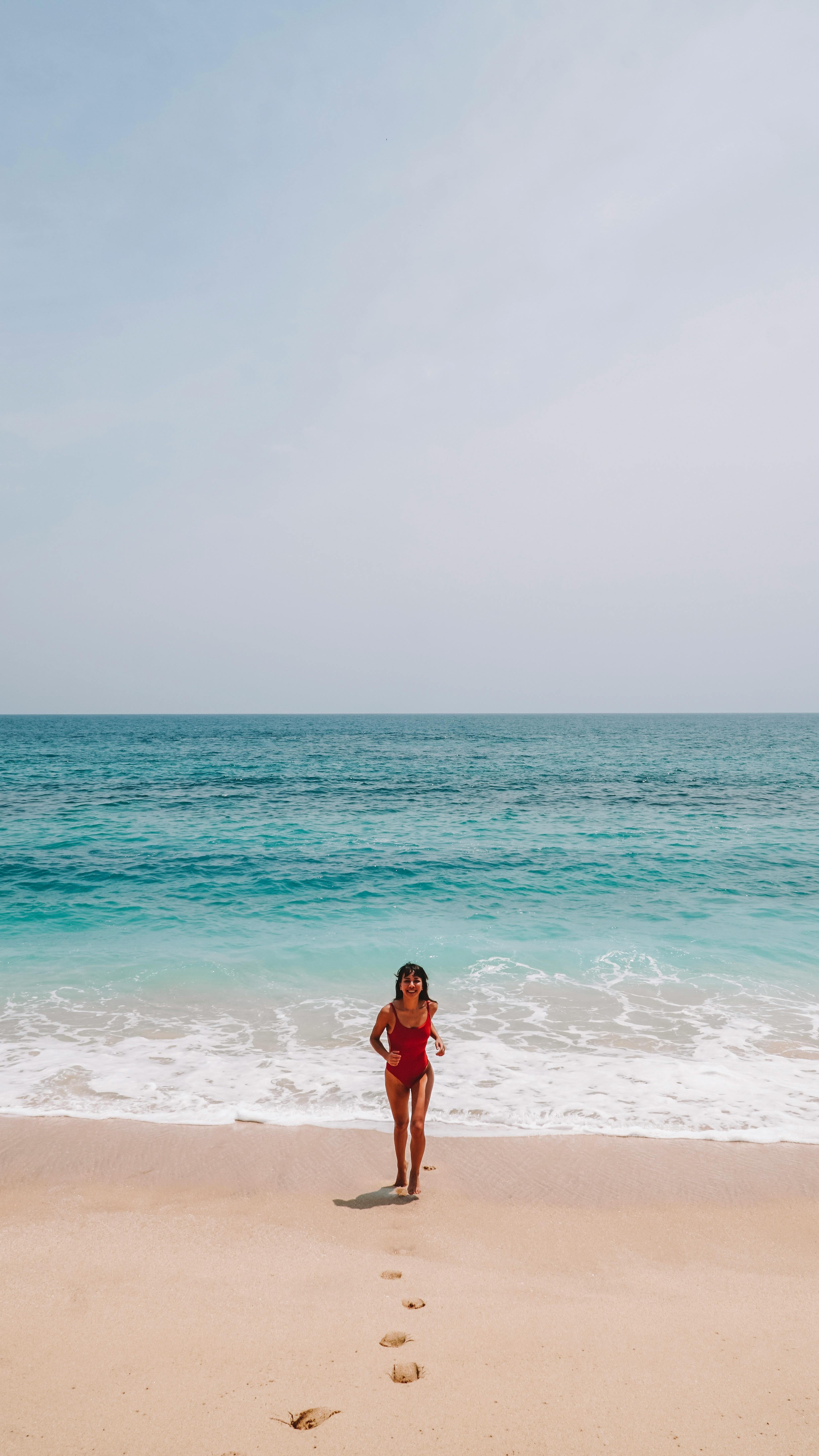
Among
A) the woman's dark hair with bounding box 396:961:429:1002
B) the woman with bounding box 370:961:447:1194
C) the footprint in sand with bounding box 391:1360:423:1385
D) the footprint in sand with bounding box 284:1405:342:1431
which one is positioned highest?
the woman's dark hair with bounding box 396:961:429:1002

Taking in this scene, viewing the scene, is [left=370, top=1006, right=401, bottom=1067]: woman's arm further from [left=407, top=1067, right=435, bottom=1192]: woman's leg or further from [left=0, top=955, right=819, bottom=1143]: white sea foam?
[left=0, top=955, right=819, bottom=1143]: white sea foam

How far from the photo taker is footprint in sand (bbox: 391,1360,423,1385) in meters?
3.75

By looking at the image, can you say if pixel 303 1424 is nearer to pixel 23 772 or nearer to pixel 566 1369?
pixel 566 1369

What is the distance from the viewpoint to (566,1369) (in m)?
3.88

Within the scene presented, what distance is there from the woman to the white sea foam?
4.41 ft

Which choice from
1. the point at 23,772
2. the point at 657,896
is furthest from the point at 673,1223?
the point at 23,772

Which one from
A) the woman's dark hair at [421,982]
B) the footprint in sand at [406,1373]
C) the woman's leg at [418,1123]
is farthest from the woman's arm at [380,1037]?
the footprint in sand at [406,1373]

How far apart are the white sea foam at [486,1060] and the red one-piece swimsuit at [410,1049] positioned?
165 cm

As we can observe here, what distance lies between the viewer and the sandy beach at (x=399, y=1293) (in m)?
3.52

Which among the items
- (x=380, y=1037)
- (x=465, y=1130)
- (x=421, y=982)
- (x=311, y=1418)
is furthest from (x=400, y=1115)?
(x=311, y=1418)

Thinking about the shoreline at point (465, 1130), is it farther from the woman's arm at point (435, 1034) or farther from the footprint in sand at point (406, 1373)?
the footprint in sand at point (406, 1373)

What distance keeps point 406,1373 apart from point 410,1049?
83.1 inches

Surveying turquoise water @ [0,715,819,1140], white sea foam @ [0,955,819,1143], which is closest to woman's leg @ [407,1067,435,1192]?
white sea foam @ [0,955,819,1143]

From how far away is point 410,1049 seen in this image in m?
5.72
